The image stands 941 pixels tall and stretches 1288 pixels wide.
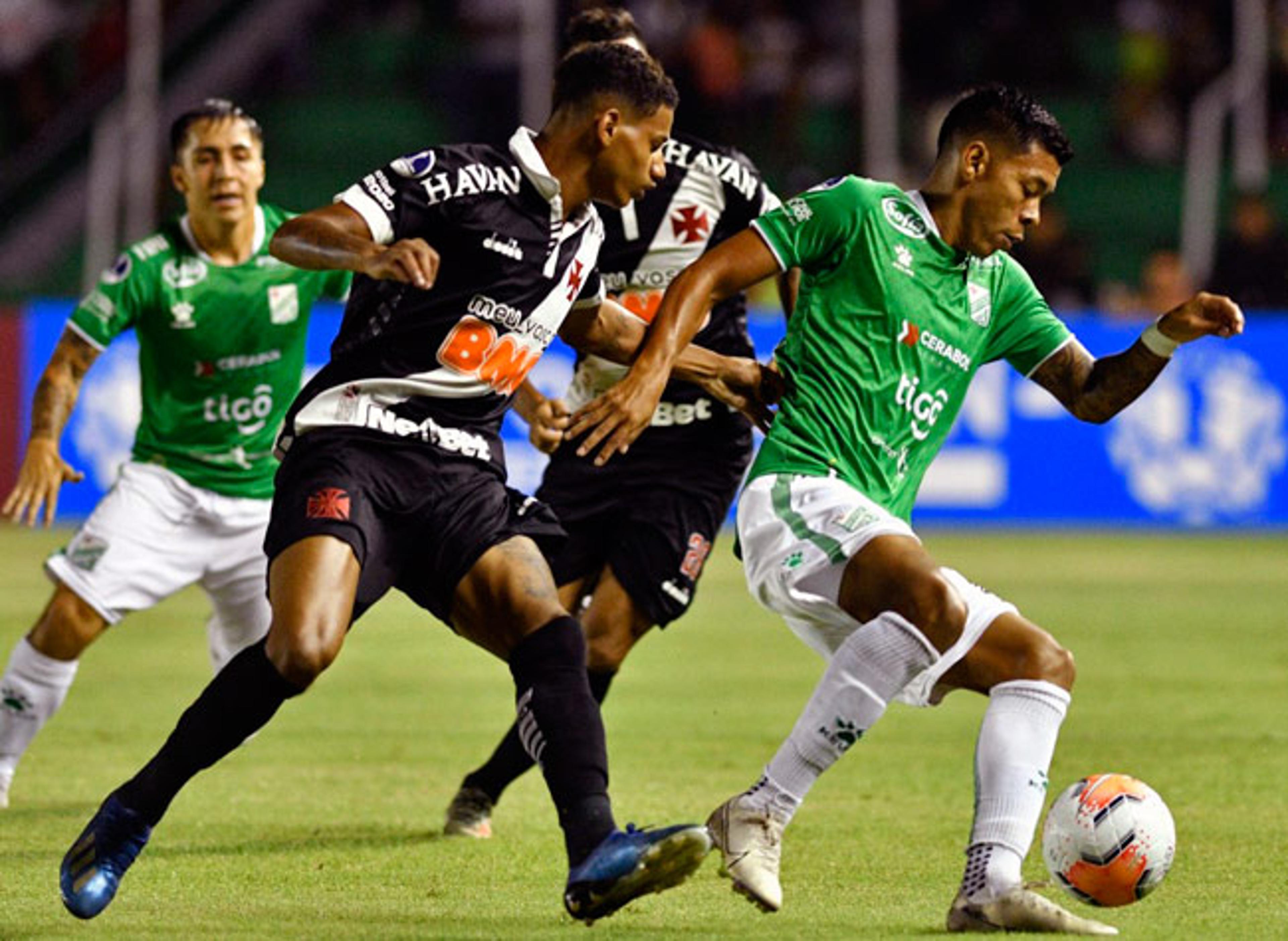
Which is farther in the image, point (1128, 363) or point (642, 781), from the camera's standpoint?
point (642, 781)

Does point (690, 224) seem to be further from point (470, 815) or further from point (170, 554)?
point (170, 554)

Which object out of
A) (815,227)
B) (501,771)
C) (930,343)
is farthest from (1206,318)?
(501,771)

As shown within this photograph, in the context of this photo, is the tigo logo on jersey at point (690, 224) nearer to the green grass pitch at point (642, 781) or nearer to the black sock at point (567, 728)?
the green grass pitch at point (642, 781)

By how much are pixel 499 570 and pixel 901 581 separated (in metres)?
1.06

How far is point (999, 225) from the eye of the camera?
6.58m

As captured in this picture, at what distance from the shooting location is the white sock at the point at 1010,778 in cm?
589

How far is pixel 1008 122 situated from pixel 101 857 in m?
3.13

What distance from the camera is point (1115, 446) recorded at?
19.8 m

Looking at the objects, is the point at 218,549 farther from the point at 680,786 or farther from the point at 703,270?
the point at 703,270

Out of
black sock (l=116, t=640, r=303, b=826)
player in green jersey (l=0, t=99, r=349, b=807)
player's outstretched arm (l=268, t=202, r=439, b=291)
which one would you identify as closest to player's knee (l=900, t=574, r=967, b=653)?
player's outstretched arm (l=268, t=202, r=439, b=291)

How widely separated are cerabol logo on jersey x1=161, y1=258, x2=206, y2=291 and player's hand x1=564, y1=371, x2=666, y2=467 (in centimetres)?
320

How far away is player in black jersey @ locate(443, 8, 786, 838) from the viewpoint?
8141mm

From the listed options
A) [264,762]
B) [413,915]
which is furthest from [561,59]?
[264,762]

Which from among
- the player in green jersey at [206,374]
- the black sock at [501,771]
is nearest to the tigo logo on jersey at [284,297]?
the player in green jersey at [206,374]
